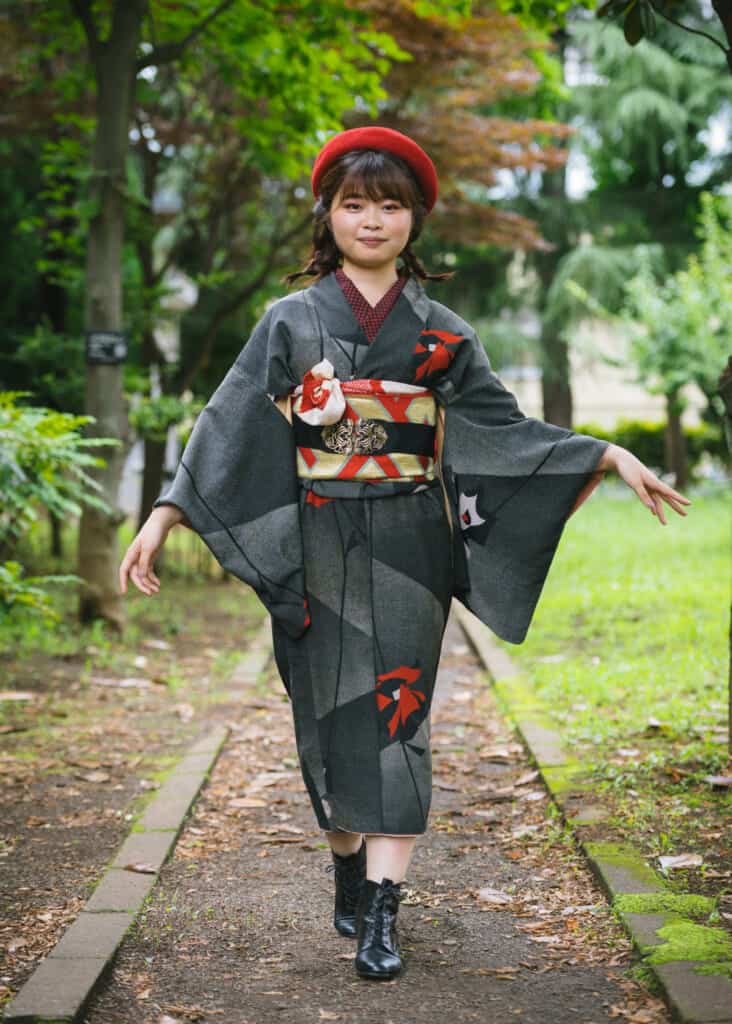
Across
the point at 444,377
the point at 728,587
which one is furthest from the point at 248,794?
the point at 728,587

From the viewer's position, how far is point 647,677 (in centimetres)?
635

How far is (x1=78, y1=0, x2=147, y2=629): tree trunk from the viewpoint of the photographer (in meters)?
7.48

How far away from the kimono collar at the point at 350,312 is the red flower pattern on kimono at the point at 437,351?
43mm

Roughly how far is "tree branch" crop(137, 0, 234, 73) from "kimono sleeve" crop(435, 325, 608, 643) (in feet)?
16.4

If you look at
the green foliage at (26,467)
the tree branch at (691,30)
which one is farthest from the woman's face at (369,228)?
the green foliage at (26,467)

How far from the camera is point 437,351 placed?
309 cm

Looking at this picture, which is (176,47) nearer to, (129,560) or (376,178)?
(376,178)

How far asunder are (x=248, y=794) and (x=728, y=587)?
19.0 feet

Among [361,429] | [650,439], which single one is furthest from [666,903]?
→ [650,439]

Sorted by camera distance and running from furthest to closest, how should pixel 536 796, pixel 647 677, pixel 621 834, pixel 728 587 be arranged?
pixel 728 587, pixel 647 677, pixel 536 796, pixel 621 834

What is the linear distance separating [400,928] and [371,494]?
1203mm

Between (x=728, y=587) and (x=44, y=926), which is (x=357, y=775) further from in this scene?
(x=728, y=587)

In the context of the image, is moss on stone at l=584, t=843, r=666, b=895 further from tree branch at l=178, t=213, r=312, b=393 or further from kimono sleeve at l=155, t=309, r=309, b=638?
tree branch at l=178, t=213, r=312, b=393

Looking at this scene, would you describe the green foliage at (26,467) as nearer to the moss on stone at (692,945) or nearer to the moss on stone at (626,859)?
the moss on stone at (626,859)
